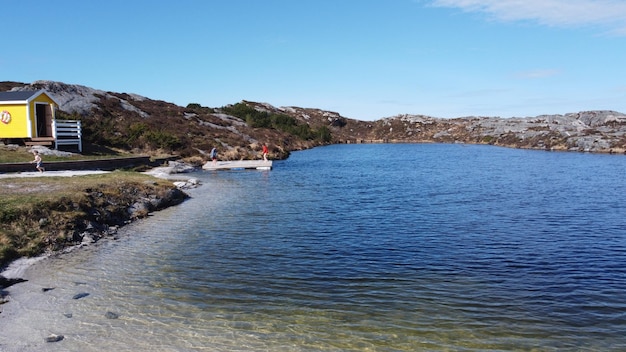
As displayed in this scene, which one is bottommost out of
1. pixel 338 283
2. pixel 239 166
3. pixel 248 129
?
pixel 338 283

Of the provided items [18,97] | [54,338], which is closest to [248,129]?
[18,97]

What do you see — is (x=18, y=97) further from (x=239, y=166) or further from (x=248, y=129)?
(x=248, y=129)

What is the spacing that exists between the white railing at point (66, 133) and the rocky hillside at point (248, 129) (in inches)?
226

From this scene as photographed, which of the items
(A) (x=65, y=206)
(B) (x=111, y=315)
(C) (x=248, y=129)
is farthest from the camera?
(C) (x=248, y=129)

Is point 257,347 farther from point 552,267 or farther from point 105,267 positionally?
point 552,267

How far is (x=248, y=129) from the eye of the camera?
84.2 m

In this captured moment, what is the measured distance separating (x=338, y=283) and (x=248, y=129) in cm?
7382

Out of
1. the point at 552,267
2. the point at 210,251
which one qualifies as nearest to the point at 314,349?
the point at 210,251

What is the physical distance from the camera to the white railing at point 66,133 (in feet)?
123

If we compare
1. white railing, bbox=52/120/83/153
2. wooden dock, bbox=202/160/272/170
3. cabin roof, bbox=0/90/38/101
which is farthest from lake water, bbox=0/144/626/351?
wooden dock, bbox=202/160/272/170

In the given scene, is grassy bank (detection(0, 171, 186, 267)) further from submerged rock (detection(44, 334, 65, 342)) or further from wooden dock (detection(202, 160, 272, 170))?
wooden dock (detection(202, 160, 272, 170))

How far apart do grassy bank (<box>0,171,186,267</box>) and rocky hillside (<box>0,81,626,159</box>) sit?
86.3 feet

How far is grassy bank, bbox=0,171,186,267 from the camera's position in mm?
14758

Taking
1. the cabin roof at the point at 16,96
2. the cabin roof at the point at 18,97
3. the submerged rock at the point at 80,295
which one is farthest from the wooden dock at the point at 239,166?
the submerged rock at the point at 80,295
